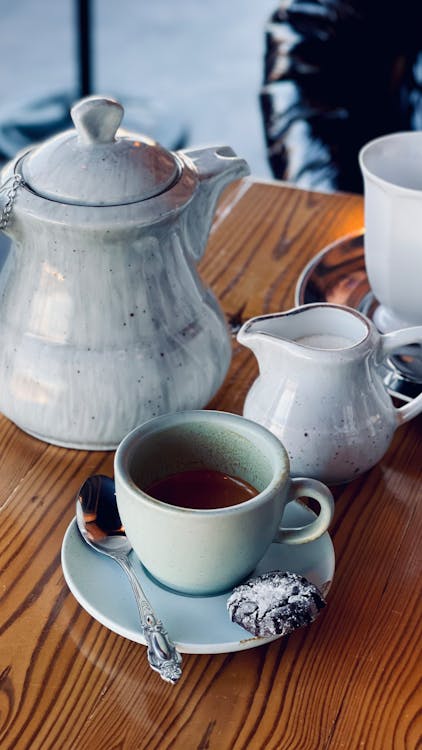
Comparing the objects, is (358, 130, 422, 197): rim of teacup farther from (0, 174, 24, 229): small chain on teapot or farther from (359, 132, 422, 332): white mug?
(0, 174, 24, 229): small chain on teapot

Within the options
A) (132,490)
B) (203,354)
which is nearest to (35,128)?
(203,354)

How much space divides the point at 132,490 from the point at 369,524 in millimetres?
181

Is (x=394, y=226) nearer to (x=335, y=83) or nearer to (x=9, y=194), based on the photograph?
(x=9, y=194)

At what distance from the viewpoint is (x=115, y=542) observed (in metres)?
0.53

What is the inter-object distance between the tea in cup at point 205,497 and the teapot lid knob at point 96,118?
18 cm

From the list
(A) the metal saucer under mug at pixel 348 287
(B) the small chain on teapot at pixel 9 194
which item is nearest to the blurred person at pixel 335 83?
(A) the metal saucer under mug at pixel 348 287

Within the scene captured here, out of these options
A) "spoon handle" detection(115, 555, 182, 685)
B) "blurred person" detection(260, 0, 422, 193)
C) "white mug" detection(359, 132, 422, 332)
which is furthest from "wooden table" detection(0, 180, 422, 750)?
"blurred person" detection(260, 0, 422, 193)

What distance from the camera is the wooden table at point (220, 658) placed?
1.48 ft

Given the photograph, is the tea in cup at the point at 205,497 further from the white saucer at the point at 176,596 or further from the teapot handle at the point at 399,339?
the teapot handle at the point at 399,339

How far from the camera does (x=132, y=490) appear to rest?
1.55 feet

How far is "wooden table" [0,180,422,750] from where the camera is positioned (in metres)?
0.45

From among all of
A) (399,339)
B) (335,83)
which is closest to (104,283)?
(399,339)

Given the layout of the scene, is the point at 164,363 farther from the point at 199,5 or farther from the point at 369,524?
the point at 199,5

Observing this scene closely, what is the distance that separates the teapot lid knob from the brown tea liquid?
0.70 feet
